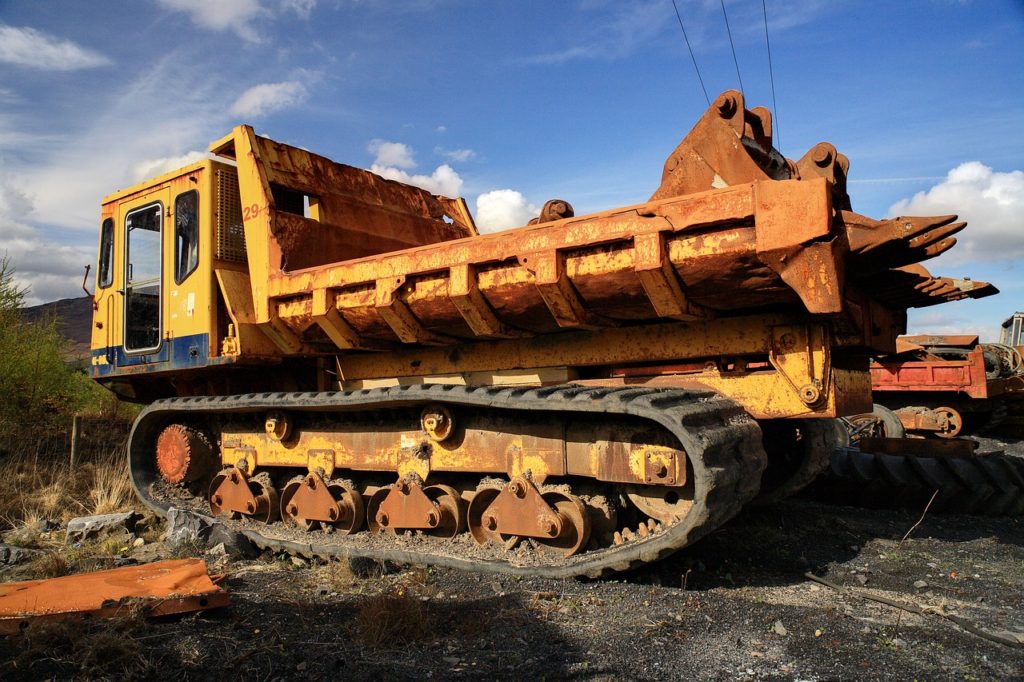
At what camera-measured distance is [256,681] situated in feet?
8.84

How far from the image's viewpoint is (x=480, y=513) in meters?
4.50

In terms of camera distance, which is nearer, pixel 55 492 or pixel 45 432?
pixel 55 492

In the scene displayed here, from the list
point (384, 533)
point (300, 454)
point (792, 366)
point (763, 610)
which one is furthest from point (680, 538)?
point (300, 454)

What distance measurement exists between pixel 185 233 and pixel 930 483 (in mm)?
6784

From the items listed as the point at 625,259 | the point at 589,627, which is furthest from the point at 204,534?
the point at 625,259

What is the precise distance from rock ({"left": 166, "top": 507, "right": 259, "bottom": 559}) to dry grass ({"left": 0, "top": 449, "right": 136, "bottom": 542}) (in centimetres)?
135

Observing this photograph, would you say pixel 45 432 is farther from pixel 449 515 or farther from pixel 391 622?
pixel 391 622

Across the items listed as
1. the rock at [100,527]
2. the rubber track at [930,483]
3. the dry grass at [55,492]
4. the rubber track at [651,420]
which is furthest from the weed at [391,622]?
the rubber track at [930,483]

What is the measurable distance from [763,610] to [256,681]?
89.3 inches

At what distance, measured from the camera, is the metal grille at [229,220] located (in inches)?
230

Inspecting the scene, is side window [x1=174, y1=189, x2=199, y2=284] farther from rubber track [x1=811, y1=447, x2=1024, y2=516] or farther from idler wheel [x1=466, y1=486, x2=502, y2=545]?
rubber track [x1=811, y1=447, x2=1024, y2=516]

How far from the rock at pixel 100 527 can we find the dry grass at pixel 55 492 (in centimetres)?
42

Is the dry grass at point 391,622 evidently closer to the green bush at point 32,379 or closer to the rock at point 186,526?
the rock at point 186,526

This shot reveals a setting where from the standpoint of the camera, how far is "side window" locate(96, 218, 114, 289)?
263 inches
